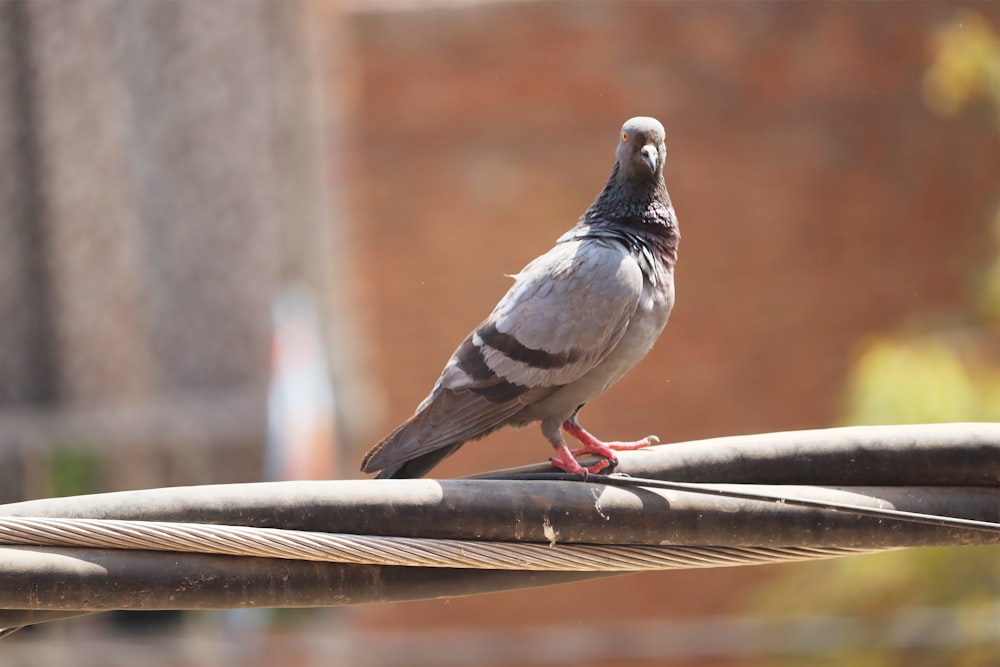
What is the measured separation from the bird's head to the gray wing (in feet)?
0.83

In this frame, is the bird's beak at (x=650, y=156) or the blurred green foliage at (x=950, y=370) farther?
the blurred green foliage at (x=950, y=370)

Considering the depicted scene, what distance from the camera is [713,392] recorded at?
1112cm

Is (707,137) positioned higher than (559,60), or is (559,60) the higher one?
(559,60)

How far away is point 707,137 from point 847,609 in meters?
4.38

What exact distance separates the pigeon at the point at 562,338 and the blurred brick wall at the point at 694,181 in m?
7.21

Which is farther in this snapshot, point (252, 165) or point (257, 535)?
point (252, 165)

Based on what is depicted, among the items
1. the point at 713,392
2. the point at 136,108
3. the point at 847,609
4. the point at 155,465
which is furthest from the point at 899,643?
the point at 136,108

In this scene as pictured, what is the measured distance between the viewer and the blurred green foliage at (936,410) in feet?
22.2

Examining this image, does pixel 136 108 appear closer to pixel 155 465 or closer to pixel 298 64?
pixel 298 64

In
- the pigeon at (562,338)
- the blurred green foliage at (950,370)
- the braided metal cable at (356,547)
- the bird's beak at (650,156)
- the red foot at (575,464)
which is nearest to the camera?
the braided metal cable at (356,547)

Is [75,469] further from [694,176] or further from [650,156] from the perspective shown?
[650,156]

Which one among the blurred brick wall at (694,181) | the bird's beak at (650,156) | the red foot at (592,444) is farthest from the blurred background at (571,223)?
the bird's beak at (650,156)

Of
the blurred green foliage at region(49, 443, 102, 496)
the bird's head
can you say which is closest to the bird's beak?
the bird's head

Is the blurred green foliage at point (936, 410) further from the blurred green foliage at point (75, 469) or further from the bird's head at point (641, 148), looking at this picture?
the blurred green foliage at point (75, 469)
